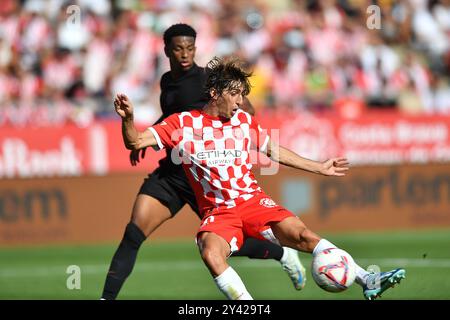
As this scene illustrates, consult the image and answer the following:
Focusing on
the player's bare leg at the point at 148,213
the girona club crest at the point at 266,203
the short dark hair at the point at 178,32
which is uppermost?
the short dark hair at the point at 178,32

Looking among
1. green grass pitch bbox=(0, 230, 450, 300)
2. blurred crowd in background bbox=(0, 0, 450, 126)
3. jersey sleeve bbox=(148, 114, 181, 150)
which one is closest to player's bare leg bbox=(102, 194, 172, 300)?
jersey sleeve bbox=(148, 114, 181, 150)

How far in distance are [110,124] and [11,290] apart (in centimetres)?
609

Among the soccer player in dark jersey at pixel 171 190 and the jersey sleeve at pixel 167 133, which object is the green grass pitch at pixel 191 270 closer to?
the soccer player in dark jersey at pixel 171 190

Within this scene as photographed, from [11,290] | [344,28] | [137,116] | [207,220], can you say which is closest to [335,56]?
[344,28]

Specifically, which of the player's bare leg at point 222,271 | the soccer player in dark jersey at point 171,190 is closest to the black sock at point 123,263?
the soccer player in dark jersey at point 171,190

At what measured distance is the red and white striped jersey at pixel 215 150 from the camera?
7840mm

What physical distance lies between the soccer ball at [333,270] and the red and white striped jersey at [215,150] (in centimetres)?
94

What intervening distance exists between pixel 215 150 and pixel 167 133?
1.44 ft

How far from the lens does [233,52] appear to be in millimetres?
18219

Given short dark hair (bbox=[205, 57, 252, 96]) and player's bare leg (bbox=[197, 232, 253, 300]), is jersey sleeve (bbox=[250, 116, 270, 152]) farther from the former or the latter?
player's bare leg (bbox=[197, 232, 253, 300])

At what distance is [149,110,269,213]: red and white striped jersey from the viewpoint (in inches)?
309

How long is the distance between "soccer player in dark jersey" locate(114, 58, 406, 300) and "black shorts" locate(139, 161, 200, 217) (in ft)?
2.79

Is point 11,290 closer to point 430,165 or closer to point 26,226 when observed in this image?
point 26,226

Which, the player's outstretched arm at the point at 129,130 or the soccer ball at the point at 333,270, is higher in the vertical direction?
the player's outstretched arm at the point at 129,130
